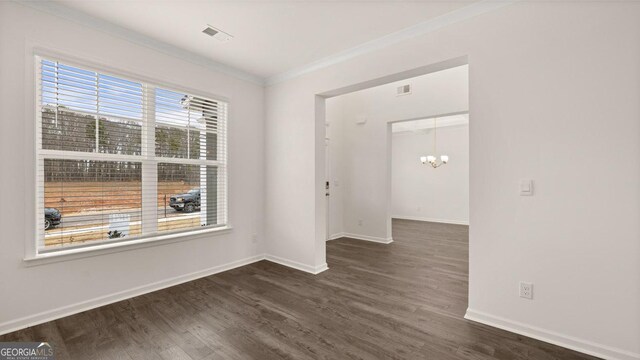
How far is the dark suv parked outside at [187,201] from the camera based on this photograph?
11.0ft

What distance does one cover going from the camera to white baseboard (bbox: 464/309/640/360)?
1.91m

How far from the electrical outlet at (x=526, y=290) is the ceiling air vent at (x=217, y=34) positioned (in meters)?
3.65

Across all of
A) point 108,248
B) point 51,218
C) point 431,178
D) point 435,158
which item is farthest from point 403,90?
point 51,218

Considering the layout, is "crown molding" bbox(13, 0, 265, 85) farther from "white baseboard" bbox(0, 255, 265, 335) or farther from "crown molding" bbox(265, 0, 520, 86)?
"white baseboard" bbox(0, 255, 265, 335)

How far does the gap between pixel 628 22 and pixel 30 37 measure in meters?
4.62

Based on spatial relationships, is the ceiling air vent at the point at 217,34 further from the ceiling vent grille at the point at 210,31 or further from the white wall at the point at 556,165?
the white wall at the point at 556,165

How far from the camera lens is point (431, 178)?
817cm

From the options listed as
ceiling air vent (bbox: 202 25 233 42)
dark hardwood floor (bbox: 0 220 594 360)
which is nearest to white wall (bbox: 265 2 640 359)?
dark hardwood floor (bbox: 0 220 594 360)

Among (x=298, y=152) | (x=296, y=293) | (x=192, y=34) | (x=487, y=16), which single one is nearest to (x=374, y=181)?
(x=298, y=152)

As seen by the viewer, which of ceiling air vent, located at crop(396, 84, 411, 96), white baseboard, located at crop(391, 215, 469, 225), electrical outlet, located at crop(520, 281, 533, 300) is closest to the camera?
electrical outlet, located at crop(520, 281, 533, 300)

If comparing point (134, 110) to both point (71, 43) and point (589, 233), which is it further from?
point (589, 233)

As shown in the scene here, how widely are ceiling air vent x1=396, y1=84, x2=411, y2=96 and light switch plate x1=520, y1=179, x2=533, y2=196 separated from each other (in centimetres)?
342

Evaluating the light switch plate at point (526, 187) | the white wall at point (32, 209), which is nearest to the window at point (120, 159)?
the white wall at point (32, 209)

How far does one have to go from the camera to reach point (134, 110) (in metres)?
2.96
